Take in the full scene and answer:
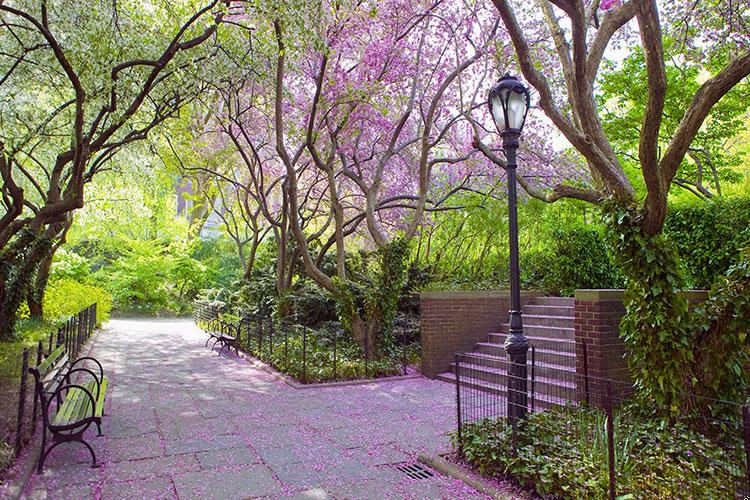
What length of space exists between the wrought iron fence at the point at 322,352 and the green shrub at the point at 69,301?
6.28m

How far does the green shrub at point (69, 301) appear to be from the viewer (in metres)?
16.1

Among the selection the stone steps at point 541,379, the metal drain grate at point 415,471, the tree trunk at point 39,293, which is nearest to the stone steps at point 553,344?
the stone steps at point 541,379

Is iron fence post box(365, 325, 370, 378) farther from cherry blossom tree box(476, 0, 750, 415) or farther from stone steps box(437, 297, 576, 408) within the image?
cherry blossom tree box(476, 0, 750, 415)

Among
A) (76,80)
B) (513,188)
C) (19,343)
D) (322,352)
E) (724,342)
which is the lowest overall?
(322,352)

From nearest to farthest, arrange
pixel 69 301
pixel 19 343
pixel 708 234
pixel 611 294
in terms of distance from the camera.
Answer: pixel 611 294, pixel 708 234, pixel 19 343, pixel 69 301

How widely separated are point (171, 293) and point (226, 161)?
12787mm

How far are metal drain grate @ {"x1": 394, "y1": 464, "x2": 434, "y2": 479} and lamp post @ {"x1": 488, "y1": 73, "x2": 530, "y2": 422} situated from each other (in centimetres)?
105

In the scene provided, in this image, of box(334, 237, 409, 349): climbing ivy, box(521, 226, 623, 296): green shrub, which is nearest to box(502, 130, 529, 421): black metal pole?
box(334, 237, 409, 349): climbing ivy

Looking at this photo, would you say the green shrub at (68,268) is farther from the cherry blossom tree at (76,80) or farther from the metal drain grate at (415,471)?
the metal drain grate at (415,471)

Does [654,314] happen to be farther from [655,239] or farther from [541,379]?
[541,379]

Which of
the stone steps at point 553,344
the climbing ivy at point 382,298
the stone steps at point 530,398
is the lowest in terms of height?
the stone steps at point 530,398

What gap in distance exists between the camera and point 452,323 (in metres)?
9.79

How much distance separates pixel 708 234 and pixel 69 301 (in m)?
18.2

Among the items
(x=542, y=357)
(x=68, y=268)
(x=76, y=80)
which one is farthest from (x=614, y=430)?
(x=68, y=268)
